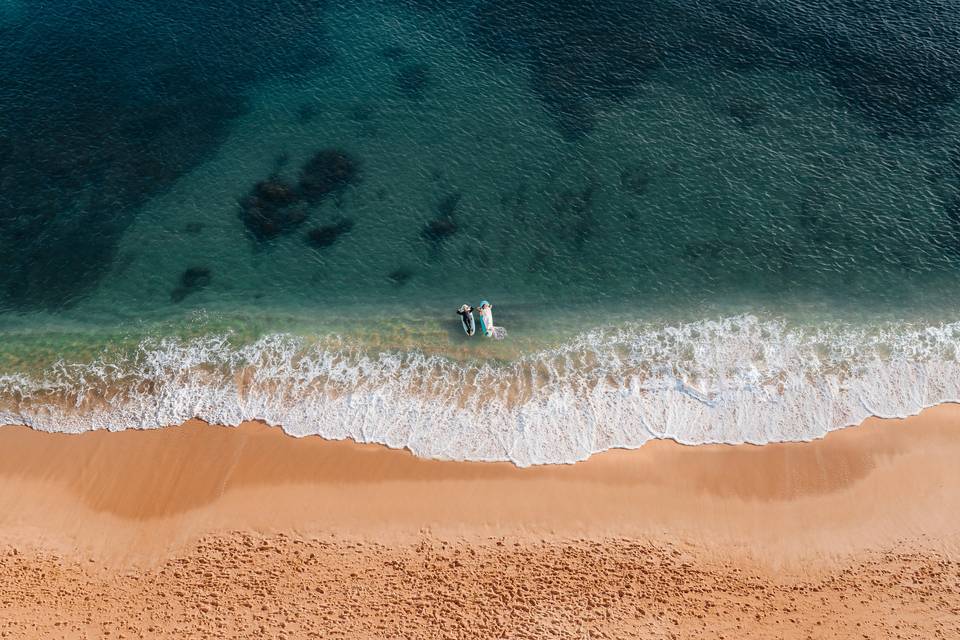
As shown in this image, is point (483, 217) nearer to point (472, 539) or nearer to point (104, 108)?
point (472, 539)

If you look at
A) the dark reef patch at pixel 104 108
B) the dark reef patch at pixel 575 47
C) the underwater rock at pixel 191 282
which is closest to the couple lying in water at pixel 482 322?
the underwater rock at pixel 191 282

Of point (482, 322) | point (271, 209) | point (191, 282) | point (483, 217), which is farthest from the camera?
point (271, 209)

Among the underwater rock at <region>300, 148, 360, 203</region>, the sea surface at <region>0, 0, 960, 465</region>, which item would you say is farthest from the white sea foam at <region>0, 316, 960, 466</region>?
the underwater rock at <region>300, 148, 360, 203</region>

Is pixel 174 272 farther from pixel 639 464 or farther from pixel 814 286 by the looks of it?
pixel 814 286

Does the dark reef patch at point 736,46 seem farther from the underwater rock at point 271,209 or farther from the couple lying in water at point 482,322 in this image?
the underwater rock at point 271,209

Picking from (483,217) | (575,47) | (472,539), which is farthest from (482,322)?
(575,47)

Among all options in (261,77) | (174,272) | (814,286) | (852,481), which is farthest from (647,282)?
(261,77)
